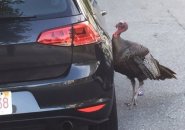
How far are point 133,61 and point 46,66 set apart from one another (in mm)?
1874

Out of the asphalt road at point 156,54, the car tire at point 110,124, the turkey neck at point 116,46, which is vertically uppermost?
the turkey neck at point 116,46

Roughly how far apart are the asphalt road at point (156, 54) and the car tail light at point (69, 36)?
5.05ft

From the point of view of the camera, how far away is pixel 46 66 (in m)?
3.84

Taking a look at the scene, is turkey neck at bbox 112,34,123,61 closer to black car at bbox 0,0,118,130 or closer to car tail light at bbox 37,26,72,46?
black car at bbox 0,0,118,130

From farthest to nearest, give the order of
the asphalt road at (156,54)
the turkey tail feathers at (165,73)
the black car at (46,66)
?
the turkey tail feathers at (165,73) < the asphalt road at (156,54) < the black car at (46,66)

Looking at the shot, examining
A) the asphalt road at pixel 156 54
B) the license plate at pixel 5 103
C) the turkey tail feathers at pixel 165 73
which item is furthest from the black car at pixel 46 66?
the turkey tail feathers at pixel 165 73

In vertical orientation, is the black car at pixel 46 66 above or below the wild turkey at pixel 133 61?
Result: above

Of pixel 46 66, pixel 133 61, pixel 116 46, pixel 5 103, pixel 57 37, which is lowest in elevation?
pixel 133 61

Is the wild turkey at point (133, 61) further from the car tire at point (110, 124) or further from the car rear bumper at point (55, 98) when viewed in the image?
the car rear bumper at point (55, 98)

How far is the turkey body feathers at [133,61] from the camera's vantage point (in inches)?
217

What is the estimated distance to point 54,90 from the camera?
12.6 feet

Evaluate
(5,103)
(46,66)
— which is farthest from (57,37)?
(5,103)

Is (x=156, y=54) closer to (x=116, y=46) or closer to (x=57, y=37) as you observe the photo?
(x=116, y=46)

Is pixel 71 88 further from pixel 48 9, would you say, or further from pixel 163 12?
pixel 163 12
